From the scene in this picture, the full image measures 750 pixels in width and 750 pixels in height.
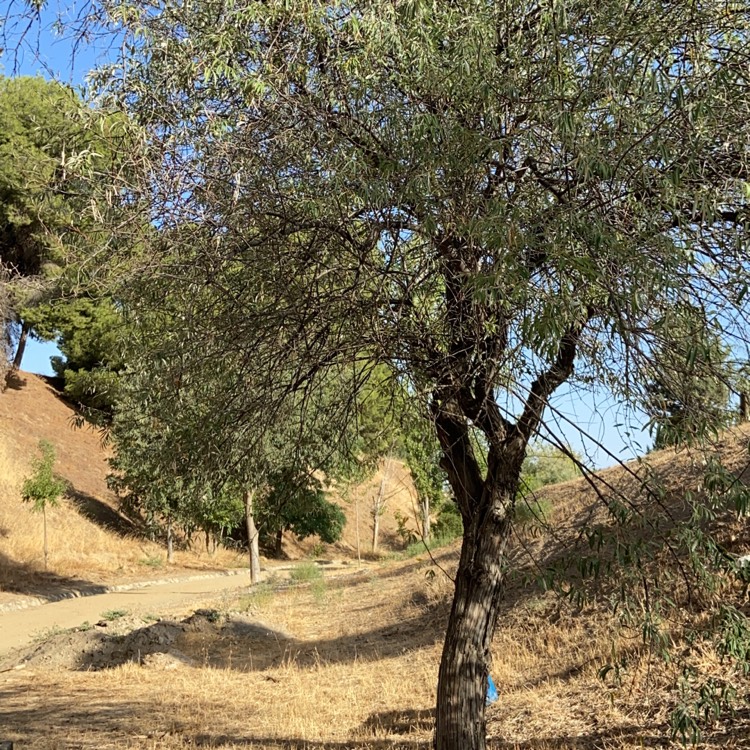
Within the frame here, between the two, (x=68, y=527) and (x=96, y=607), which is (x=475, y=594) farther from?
(x=68, y=527)

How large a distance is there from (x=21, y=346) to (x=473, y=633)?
41111mm

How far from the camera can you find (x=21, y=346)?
40.7m

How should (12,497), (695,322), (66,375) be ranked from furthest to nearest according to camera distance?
(66,375) < (12,497) < (695,322)

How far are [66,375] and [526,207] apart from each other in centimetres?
4164

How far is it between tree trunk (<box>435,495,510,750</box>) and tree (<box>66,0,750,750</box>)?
0.29ft

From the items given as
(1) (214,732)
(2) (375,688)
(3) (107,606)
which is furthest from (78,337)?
(1) (214,732)

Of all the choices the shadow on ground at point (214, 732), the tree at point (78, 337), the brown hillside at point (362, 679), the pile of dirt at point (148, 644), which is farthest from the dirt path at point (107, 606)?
the tree at point (78, 337)

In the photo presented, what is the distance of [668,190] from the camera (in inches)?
128

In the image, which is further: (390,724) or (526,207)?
(390,724)

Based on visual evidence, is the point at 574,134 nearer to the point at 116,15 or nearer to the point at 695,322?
the point at 695,322

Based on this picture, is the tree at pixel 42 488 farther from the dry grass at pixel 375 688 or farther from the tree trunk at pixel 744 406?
the tree trunk at pixel 744 406

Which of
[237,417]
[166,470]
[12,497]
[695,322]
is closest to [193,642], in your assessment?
[166,470]

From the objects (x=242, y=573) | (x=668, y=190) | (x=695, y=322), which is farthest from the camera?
(x=242, y=573)

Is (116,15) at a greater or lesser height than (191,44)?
greater
